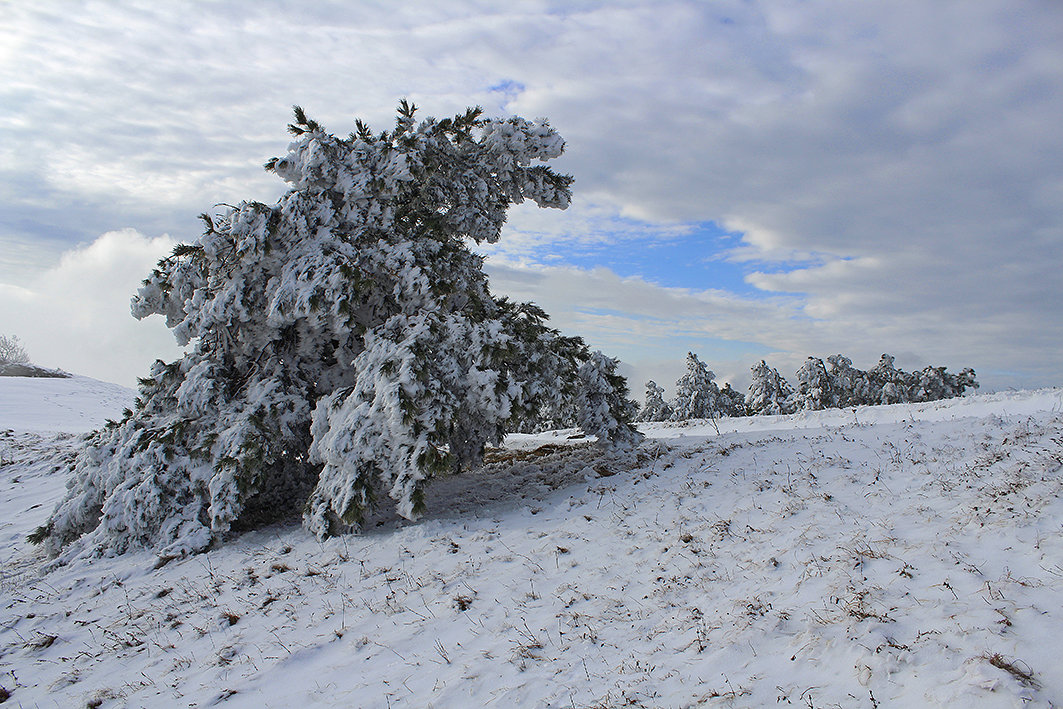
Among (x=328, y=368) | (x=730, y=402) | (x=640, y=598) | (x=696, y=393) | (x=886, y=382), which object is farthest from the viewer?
(x=730, y=402)

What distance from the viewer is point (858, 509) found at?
23.9ft

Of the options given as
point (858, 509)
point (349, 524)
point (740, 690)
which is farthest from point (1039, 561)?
point (349, 524)

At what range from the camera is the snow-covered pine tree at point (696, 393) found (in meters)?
38.5

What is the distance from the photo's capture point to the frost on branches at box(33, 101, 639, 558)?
9.45 metres

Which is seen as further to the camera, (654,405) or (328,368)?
(654,405)

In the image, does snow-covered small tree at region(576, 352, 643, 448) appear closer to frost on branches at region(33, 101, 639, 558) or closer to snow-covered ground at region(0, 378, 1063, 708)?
frost on branches at region(33, 101, 639, 558)

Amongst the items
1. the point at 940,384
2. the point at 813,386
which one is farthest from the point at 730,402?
the point at 940,384

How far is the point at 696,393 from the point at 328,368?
31136mm

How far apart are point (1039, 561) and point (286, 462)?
11.3 metres

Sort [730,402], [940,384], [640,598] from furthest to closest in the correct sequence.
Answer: [730,402] → [940,384] → [640,598]

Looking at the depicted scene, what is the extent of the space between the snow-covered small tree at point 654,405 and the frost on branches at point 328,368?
32297 millimetres

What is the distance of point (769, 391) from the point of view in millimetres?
41875

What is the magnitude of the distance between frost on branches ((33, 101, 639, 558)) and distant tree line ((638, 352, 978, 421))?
94.0 feet

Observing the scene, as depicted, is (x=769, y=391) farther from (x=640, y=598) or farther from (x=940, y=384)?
(x=640, y=598)
